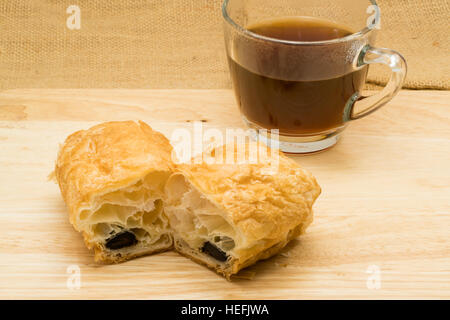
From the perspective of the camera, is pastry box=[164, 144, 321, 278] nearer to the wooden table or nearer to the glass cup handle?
the wooden table

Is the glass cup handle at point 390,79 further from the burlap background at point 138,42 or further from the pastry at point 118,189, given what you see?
the pastry at point 118,189

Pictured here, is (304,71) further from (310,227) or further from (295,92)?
(310,227)

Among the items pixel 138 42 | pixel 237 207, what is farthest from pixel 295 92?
pixel 138 42

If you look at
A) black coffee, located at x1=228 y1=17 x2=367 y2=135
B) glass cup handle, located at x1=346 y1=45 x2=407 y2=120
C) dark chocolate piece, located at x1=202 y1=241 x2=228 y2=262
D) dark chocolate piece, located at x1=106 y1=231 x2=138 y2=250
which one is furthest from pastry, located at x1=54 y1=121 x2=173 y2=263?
glass cup handle, located at x1=346 y1=45 x2=407 y2=120

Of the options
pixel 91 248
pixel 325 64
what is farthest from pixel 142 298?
pixel 325 64

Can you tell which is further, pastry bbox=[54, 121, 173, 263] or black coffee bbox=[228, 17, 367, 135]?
black coffee bbox=[228, 17, 367, 135]
